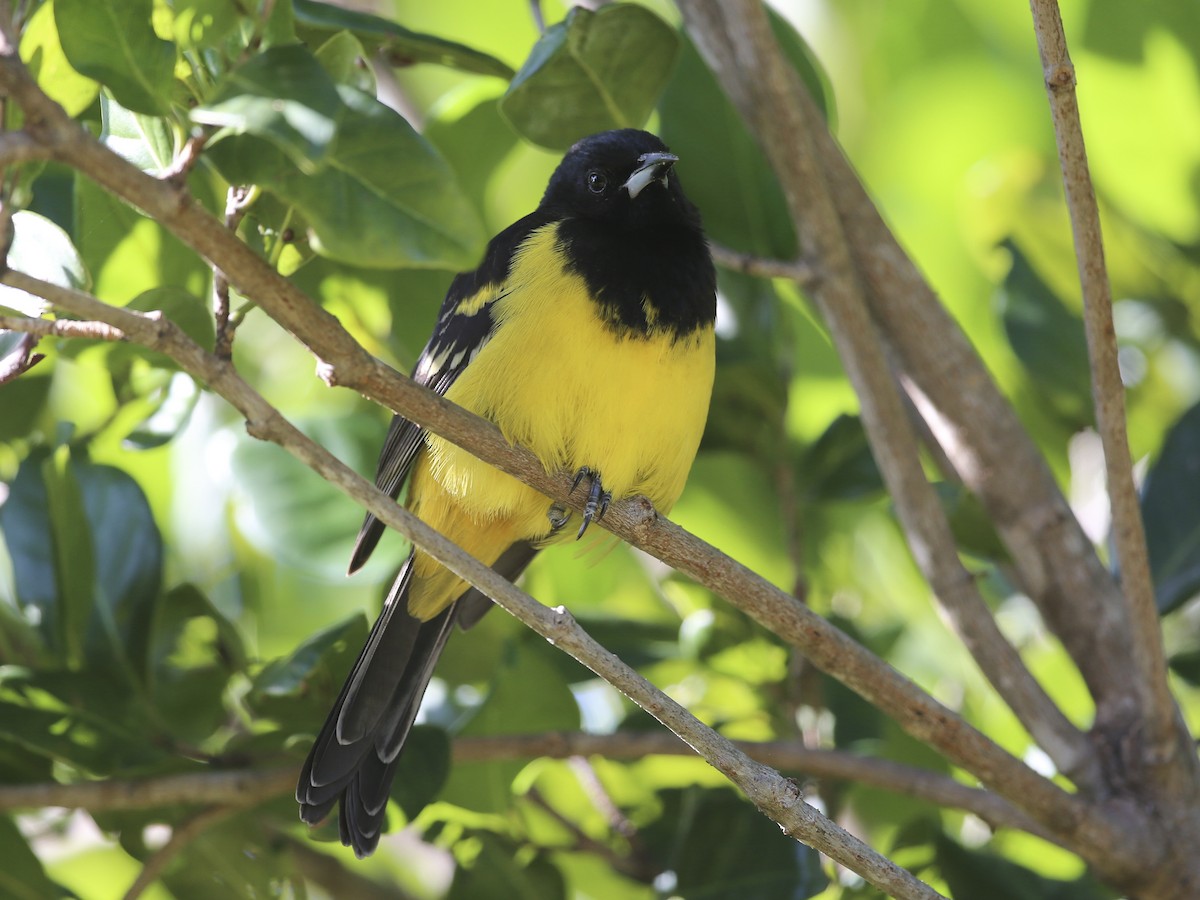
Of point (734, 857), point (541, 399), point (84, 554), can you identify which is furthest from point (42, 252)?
point (734, 857)

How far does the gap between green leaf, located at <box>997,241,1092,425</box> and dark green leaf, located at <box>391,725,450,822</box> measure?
1.97 m

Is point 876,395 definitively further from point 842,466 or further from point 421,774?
point 421,774

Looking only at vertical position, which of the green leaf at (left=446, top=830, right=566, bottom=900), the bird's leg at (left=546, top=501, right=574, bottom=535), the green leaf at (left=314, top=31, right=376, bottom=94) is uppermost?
the green leaf at (left=314, top=31, right=376, bottom=94)

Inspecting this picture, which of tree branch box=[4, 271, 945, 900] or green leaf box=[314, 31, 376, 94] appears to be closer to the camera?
tree branch box=[4, 271, 945, 900]

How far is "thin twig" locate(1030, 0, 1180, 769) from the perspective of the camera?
2178 millimetres

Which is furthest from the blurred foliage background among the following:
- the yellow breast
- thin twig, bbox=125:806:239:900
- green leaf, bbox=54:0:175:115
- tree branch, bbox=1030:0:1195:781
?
tree branch, bbox=1030:0:1195:781

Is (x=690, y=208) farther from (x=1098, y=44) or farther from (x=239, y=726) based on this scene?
(x=239, y=726)

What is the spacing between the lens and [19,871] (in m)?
2.93

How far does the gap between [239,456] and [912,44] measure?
7.88 ft

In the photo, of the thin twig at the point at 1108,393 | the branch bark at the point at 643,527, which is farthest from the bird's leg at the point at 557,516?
the thin twig at the point at 1108,393

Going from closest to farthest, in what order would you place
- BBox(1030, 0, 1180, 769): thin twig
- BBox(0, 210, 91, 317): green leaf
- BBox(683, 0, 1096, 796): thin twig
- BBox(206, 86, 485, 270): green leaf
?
BBox(206, 86, 485, 270): green leaf < BBox(1030, 0, 1180, 769): thin twig < BBox(0, 210, 91, 317): green leaf < BBox(683, 0, 1096, 796): thin twig

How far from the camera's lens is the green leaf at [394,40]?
9.21ft

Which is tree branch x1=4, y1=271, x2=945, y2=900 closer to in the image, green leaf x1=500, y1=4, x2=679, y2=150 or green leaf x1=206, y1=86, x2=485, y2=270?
green leaf x1=206, y1=86, x2=485, y2=270

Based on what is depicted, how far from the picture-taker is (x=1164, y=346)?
3.96 m
